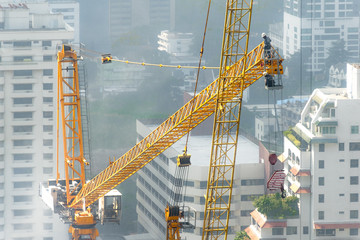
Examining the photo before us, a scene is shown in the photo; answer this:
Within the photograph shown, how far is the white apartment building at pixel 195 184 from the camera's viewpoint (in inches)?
2835

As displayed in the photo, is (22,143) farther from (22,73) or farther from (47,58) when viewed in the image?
(47,58)

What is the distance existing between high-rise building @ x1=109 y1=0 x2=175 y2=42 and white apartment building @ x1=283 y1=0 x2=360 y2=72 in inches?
551

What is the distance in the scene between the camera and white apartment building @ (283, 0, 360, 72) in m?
A: 130

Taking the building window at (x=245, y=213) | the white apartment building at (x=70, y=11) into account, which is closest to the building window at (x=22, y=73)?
the building window at (x=245, y=213)

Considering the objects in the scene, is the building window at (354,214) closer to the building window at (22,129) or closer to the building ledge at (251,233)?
the building ledge at (251,233)

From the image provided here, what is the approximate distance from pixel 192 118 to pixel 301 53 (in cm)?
7064

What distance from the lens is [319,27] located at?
5177 inches

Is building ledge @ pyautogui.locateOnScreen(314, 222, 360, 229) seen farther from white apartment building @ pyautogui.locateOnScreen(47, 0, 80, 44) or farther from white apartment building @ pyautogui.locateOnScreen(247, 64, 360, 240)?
white apartment building @ pyautogui.locateOnScreen(47, 0, 80, 44)

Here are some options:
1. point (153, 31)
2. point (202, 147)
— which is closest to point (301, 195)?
point (202, 147)

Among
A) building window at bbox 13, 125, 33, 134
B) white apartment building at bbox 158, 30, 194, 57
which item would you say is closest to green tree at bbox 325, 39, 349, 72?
white apartment building at bbox 158, 30, 194, 57

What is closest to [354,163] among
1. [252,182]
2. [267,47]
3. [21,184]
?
[252,182]

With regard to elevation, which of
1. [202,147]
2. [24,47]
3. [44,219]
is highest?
[24,47]

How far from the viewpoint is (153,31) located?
136m

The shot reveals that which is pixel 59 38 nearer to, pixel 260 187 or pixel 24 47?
pixel 24 47
